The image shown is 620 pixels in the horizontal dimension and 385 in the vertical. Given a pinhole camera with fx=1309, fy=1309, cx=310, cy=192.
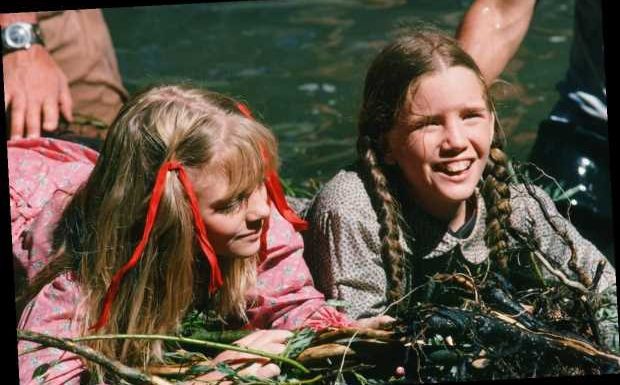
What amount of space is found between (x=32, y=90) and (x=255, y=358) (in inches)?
38.6

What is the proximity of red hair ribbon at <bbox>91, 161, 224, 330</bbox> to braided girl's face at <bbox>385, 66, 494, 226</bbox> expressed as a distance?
18.4 inches

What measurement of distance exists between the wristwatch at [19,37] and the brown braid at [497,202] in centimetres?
116

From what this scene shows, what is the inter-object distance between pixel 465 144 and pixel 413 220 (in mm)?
209

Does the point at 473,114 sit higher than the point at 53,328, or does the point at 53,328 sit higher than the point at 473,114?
the point at 473,114

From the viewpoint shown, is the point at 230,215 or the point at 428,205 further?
the point at 428,205

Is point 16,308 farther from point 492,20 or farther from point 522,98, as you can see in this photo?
point 522,98

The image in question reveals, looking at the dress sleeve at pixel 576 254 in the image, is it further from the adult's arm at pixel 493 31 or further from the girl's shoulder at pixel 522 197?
the adult's arm at pixel 493 31

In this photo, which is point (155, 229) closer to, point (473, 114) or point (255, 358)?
point (255, 358)

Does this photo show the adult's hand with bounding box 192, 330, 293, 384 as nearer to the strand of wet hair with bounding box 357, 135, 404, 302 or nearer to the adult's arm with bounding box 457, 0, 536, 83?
the strand of wet hair with bounding box 357, 135, 404, 302

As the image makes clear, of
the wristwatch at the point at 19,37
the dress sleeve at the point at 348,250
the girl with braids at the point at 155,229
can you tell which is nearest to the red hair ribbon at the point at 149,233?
the girl with braids at the point at 155,229

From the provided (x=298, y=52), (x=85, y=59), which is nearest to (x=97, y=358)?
(x=85, y=59)

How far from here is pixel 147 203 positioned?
2.42 m

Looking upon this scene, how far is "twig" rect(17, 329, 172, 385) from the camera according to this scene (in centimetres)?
231

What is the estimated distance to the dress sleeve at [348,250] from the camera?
2617 mm
